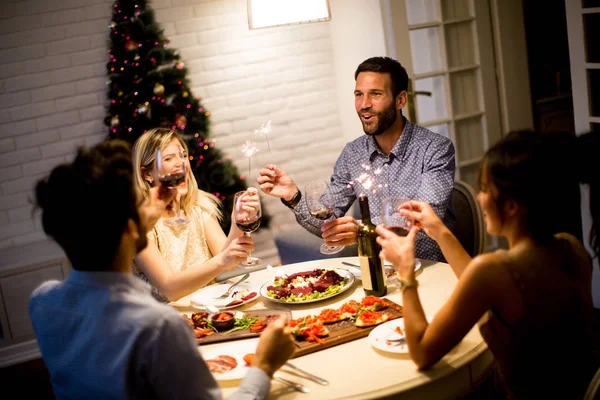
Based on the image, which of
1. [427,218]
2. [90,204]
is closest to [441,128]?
[427,218]

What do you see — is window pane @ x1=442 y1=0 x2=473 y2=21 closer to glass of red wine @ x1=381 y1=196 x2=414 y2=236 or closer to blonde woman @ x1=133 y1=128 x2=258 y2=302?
blonde woman @ x1=133 y1=128 x2=258 y2=302

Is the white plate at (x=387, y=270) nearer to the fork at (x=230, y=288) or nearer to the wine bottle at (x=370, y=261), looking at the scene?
the wine bottle at (x=370, y=261)

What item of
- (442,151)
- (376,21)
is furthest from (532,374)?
(376,21)

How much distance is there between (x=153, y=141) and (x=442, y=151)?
121 centimetres

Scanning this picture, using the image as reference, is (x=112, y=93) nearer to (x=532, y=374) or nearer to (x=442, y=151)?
(x=442, y=151)

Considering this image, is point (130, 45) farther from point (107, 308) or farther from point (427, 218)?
point (107, 308)

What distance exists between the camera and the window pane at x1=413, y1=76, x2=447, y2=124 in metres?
4.42

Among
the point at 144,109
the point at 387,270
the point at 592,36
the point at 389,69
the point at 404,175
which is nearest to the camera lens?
the point at 387,270

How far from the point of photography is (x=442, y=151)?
109 inches

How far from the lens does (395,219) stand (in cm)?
167

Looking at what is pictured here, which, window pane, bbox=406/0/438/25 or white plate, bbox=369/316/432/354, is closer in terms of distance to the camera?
white plate, bbox=369/316/432/354

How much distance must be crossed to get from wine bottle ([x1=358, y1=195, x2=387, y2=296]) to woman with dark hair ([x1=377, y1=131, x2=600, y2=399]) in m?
0.41

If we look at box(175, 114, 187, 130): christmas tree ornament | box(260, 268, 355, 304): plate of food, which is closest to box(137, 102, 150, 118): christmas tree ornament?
box(175, 114, 187, 130): christmas tree ornament

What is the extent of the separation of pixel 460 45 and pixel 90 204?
3.71 meters
